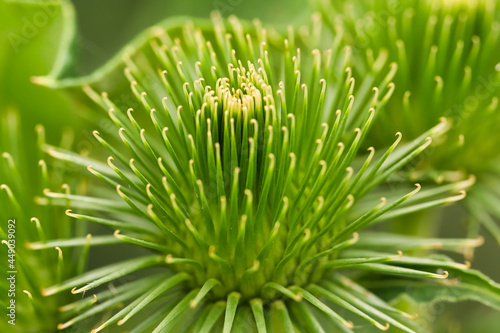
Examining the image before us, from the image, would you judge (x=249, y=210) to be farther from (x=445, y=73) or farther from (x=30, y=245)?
(x=445, y=73)

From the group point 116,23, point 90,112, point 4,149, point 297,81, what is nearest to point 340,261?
point 297,81

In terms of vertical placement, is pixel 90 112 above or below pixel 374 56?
above

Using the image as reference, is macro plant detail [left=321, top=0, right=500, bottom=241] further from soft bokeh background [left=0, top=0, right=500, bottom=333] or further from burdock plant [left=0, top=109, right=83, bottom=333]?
burdock plant [left=0, top=109, right=83, bottom=333]

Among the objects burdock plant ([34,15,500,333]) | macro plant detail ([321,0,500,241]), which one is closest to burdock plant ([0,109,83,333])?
burdock plant ([34,15,500,333])

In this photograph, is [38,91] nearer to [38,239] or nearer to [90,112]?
[90,112]

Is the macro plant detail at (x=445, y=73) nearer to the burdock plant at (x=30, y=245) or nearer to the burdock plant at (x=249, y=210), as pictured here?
the burdock plant at (x=249, y=210)

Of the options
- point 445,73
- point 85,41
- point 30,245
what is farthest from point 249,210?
point 85,41
